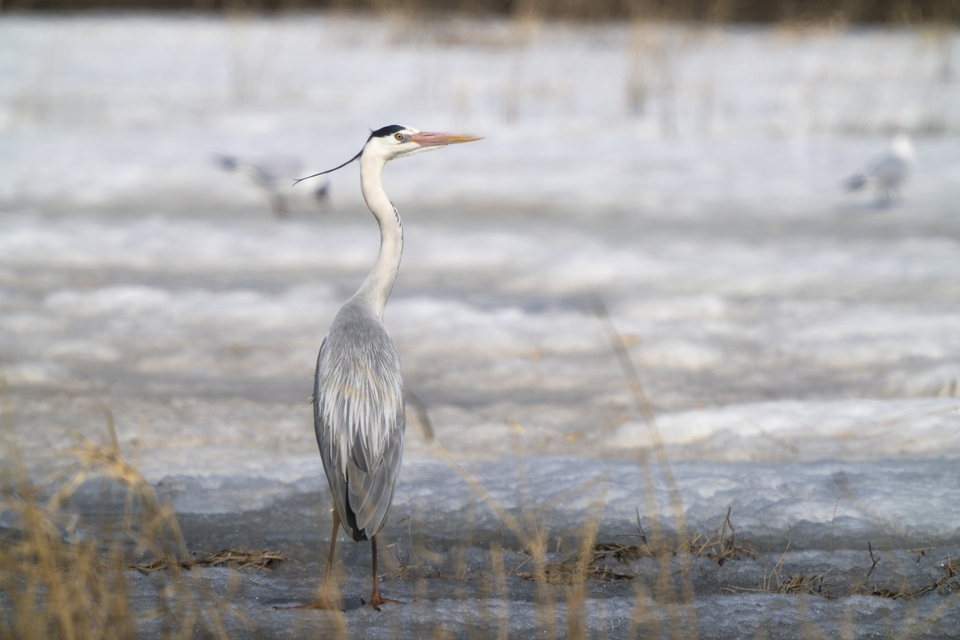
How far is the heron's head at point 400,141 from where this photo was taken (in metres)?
2.61

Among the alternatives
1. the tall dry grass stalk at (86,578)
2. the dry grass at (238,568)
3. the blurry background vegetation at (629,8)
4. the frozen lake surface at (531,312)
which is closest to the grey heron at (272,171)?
the frozen lake surface at (531,312)

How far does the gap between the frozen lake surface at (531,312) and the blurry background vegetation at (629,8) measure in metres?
1.03

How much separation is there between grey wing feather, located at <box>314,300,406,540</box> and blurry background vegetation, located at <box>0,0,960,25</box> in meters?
7.67

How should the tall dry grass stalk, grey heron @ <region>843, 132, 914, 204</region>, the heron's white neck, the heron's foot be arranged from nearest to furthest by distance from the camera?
the tall dry grass stalk < the heron's foot < the heron's white neck < grey heron @ <region>843, 132, 914, 204</region>

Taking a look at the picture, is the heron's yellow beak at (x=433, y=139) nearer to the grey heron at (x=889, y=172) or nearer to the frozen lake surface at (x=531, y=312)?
the frozen lake surface at (x=531, y=312)

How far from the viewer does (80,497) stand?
247cm

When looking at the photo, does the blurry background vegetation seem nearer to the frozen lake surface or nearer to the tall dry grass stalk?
the frozen lake surface

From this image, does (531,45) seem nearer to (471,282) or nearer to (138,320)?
(471,282)

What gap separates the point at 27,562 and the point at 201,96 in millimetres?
7807

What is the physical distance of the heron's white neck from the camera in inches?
100

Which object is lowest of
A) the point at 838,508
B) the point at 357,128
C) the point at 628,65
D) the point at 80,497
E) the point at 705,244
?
the point at 80,497

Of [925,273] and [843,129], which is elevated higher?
[843,129]

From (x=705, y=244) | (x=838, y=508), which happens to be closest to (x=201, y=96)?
(x=705, y=244)

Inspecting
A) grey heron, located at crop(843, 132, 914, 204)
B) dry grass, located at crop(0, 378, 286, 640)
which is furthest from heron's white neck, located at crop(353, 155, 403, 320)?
grey heron, located at crop(843, 132, 914, 204)
